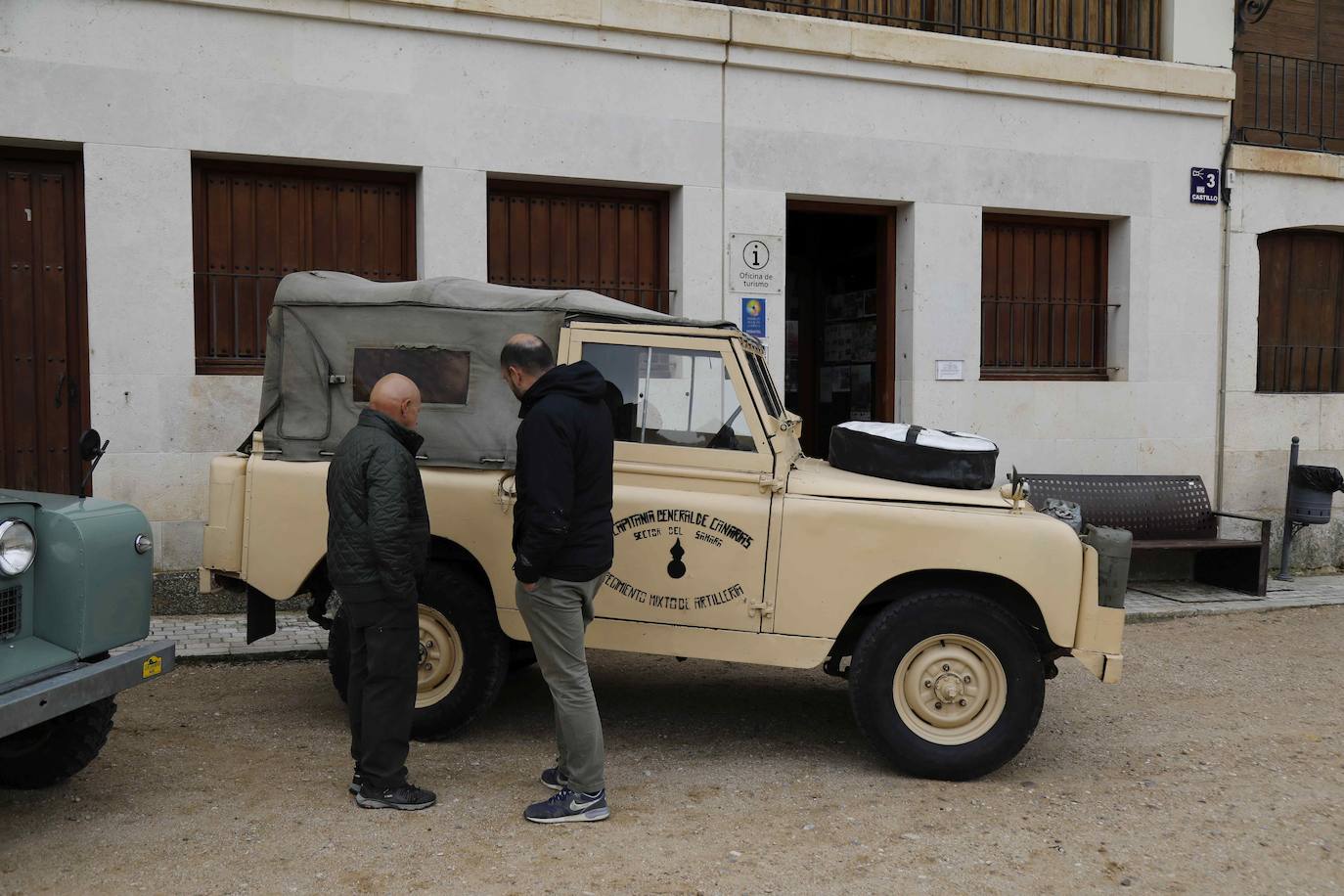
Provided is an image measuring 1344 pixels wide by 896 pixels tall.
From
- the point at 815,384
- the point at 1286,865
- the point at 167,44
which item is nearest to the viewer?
the point at 1286,865

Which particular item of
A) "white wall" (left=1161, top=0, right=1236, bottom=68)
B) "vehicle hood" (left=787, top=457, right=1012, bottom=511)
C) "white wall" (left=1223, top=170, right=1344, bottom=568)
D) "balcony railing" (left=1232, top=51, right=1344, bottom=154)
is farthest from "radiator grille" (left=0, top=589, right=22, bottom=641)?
"balcony railing" (left=1232, top=51, right=1344, bottom=154)

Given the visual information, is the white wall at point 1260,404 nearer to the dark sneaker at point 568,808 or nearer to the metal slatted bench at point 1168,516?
the metal slatted bench at point 1168,516

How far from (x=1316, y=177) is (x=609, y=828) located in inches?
428

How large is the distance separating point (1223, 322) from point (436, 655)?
932 cm

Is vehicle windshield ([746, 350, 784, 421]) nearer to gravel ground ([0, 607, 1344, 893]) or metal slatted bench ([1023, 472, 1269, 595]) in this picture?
gravel ground ([0, 607, 1344, 893])

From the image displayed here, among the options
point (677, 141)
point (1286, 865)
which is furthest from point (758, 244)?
point (1286, 865)

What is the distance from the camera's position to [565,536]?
4.44 metres

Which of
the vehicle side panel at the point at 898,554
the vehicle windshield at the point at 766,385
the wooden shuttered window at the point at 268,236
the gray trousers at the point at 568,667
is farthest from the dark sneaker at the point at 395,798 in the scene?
the wooden shuttered window at the point at 268,236

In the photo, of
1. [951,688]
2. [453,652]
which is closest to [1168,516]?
[951,688]

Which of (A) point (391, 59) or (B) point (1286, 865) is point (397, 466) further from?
(A) point (391, 59)

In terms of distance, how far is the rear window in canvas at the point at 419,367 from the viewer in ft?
18.1

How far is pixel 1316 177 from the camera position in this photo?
11.6m

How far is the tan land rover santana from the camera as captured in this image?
5094 millimetres

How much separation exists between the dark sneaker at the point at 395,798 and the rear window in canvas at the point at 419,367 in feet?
6.20
